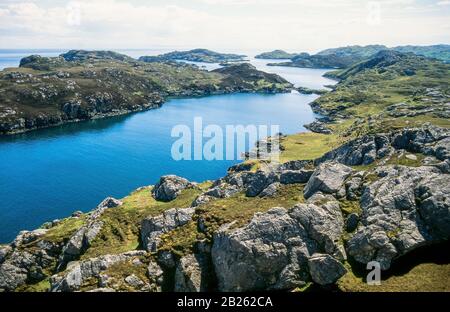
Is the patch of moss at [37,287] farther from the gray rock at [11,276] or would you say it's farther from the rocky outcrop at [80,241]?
the rocky outcrop at [80,241]

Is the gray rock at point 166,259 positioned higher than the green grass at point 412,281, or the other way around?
the green grass at point 412,281

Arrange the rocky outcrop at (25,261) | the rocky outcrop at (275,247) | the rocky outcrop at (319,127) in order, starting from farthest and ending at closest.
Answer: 1. the rocky outcrop at (319,127)
2. the rocky outcrop at (25,261)
3. the rocky outcrop at (275,247)

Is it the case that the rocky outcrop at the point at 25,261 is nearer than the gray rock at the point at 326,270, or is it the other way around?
the gray rock at the point at 326,270

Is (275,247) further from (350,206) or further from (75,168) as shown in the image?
(75,168)

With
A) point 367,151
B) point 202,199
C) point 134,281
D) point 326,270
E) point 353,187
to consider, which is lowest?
point 134,281

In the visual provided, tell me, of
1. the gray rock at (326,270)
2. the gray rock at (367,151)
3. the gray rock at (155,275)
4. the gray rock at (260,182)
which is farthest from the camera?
the gray rock at (367,151)

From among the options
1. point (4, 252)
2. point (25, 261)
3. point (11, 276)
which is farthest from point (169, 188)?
point (11, 276)

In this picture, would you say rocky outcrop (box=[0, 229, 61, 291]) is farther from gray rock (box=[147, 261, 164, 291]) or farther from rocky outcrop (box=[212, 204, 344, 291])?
Result: rocky outcrop (box=[212, 204, 344, 291])

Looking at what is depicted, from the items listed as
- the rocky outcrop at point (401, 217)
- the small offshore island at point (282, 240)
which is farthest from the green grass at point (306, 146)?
the rocky outcrop at point (401, 217)
